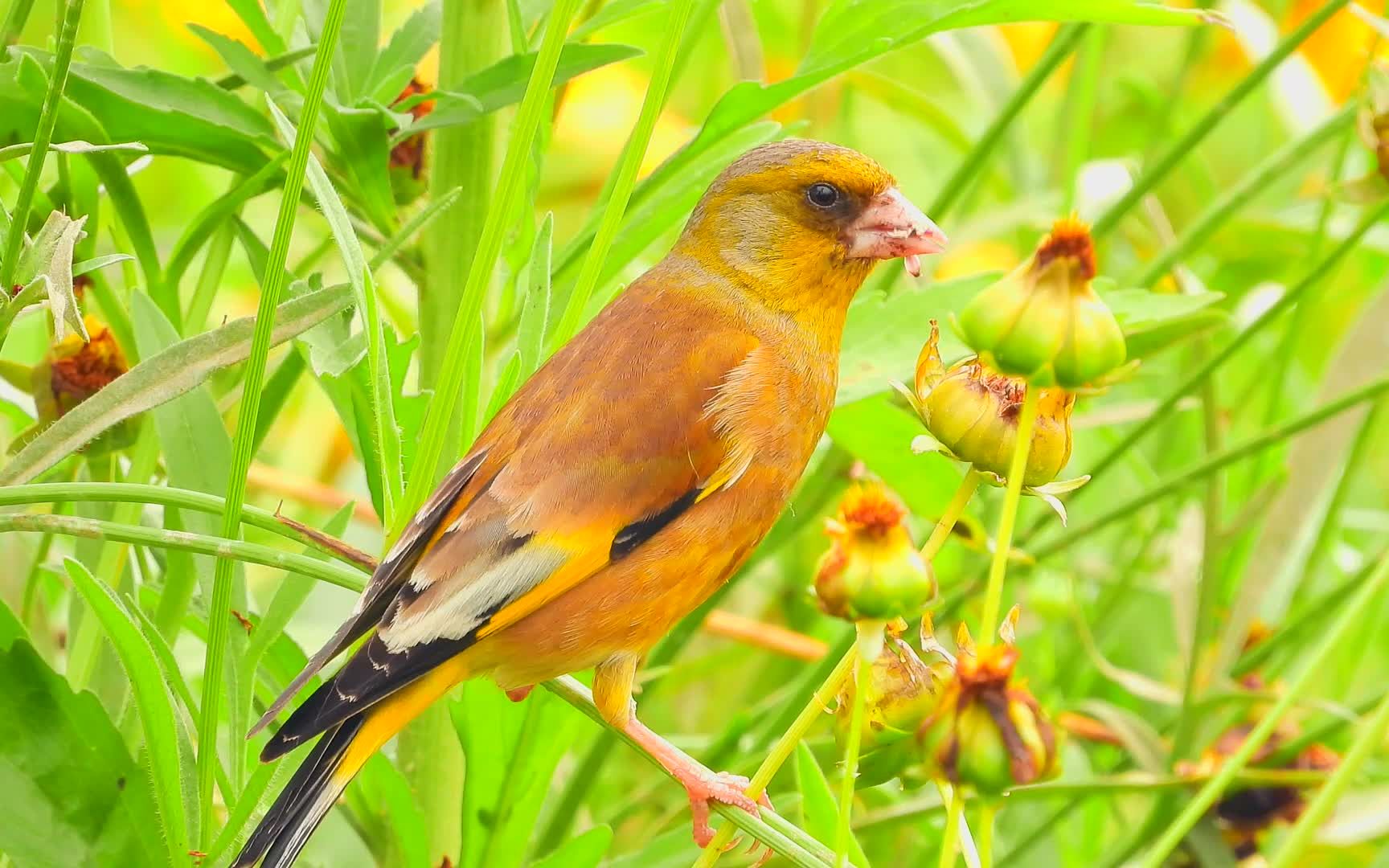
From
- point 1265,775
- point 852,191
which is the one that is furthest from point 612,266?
point 1265,775

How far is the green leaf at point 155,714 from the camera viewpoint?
1015 mm

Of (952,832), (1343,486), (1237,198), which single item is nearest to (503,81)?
(952,832)

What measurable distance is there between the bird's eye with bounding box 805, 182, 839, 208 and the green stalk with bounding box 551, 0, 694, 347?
0.63m

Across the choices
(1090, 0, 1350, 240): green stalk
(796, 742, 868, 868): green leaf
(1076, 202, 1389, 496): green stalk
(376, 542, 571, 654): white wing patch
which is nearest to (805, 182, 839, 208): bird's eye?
(1090, 0, 1350, 240): green stalk

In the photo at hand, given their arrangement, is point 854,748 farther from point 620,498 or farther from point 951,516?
point 620,498

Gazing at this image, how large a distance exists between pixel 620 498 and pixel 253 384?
0.52 meters

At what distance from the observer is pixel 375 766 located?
1258 mm

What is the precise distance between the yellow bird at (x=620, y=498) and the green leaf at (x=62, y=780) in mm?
123

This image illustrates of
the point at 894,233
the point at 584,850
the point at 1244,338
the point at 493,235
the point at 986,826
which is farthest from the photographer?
the point at 894,233

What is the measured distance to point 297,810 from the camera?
108cm

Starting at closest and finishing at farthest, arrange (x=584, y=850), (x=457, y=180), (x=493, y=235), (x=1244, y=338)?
(x=493, y=235) < (x=584, y=850) < (x=457, y=180) < (x=1244, y=338)

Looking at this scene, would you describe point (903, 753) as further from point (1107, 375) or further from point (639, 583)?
point (639, 583)

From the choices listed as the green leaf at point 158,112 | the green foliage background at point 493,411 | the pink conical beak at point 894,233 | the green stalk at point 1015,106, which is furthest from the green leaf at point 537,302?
the green stalk at point 1015,106

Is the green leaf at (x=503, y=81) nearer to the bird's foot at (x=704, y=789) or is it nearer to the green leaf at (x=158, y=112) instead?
the green leaf at (x=158, y=112)
